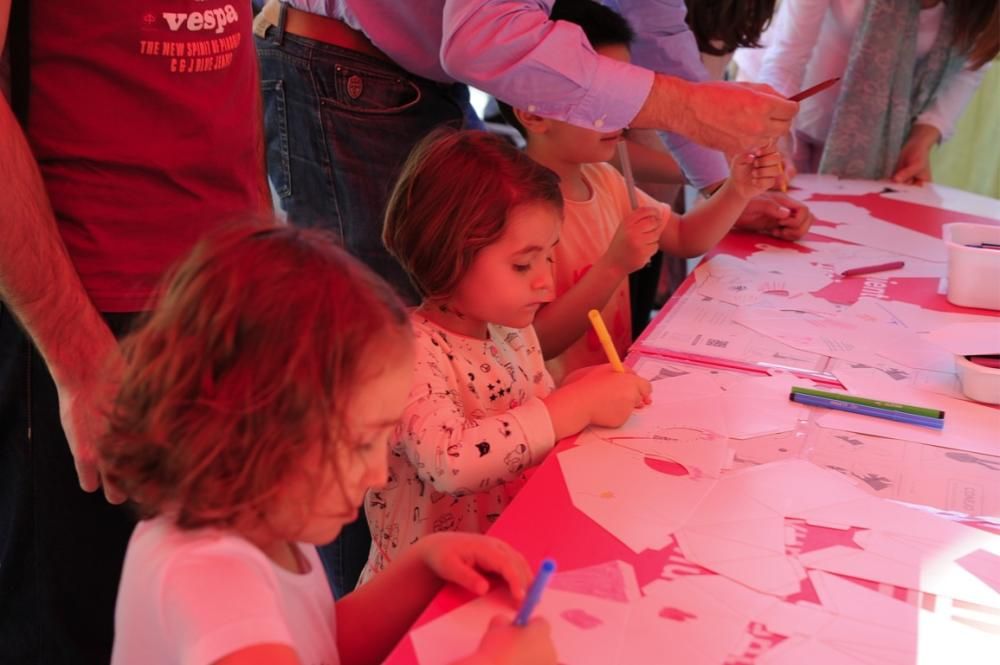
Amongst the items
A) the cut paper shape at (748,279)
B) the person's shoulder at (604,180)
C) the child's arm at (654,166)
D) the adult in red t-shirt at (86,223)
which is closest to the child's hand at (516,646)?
the adult in red t-shirt at (86,223)

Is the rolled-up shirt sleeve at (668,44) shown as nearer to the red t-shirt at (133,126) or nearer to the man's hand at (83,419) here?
the red t-shirt at (133,126)

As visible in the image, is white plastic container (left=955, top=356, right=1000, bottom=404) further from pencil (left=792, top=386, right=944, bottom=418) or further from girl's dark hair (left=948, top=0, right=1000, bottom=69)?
girl's dark hair (left=948, top=0, right=1000, bottom=69)

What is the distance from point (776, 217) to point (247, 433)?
1.49m

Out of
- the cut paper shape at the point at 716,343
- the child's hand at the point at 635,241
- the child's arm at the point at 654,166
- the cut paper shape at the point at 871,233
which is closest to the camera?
the cut paper shape at the point at 716,343

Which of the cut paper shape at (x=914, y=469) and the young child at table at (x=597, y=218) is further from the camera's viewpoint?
the young child at table at (x=597, y=218)

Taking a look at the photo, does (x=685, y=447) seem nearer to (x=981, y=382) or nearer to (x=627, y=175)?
(x=981, y=382)

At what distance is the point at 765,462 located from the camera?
42.3 inches

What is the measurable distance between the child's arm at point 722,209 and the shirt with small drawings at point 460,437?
0.56 m

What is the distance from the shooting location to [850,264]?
1832 millimetres

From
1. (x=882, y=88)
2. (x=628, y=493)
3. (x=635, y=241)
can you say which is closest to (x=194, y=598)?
(x=628, y=493)

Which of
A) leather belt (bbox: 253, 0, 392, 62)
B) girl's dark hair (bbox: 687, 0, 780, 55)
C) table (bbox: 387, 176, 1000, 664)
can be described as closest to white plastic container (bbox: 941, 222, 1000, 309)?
table (bbox: 387, 176, 1000, 664)

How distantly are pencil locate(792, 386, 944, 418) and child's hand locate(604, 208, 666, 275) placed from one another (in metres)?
0.33

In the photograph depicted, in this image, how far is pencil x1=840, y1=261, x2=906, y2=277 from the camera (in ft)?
5.84

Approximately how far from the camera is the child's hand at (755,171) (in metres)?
1.67
